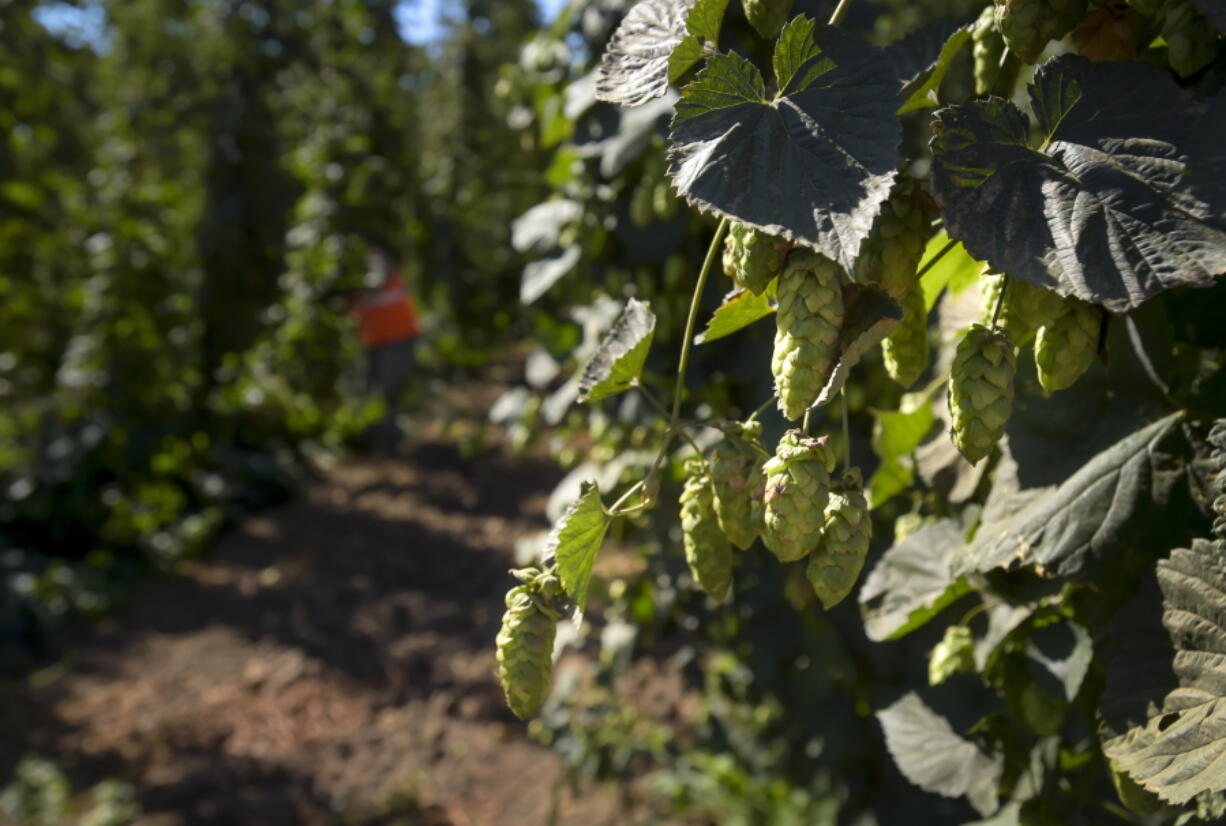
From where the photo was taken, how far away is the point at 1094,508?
965 mm

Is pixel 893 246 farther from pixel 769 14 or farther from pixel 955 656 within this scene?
pixel 955 656

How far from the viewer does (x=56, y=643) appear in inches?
180

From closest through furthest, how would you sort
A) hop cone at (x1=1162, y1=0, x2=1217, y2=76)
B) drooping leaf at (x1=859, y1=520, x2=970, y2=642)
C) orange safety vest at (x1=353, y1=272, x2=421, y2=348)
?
1. hop cone at (x1=1162, y1=0, x2=1217, y2=76)
2. drooping leaf at (x1=859, y1=520, x2=970, y2=642)
3. orange safety vest at (x1=353, y1=272, x2=421, y2=348)

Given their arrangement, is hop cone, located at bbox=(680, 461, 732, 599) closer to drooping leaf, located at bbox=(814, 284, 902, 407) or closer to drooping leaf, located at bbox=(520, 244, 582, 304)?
drooping leaf, located at bbox=(814, 284, 902, 407)

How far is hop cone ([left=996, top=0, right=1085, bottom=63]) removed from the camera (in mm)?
771

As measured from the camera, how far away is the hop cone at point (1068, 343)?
76cm

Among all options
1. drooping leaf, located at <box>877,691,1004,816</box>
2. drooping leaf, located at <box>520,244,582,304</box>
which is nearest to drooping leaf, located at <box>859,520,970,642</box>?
drooping leaf, located at <box>877,691,1004,816</box>

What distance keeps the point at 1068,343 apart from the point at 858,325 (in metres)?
0.16

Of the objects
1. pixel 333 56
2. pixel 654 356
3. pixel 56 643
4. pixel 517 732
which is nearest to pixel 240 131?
pixel 333 56

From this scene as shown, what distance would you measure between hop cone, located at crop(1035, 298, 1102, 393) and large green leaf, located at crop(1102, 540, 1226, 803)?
213mm

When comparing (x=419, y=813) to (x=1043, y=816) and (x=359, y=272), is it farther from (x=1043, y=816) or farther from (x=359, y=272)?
(x=359, y=272)

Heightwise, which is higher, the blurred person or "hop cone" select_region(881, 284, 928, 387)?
the blurred person

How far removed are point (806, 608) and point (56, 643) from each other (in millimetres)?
3793

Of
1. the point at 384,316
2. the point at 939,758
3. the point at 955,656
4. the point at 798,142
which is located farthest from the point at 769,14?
the point at 384,316
